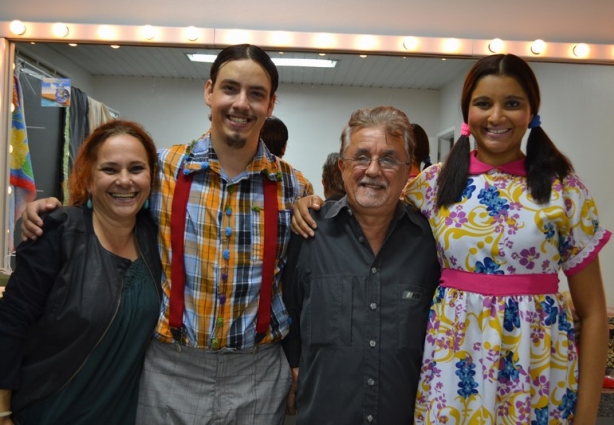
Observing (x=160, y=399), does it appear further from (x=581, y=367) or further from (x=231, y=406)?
(x=581, y=367)

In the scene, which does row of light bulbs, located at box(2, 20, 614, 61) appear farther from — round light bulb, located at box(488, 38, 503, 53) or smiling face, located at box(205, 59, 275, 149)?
smiling face, located at box(205, 59, 275, 149)

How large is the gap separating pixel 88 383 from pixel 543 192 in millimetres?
1249

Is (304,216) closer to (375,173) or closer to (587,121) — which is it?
(375,173)

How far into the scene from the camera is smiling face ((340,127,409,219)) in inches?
58.0

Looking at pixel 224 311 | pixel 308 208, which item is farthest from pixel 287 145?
pixel 224 311

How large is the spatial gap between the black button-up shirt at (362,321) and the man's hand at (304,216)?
0.03 metres

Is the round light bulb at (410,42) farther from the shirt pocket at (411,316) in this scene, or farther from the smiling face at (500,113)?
the shirt pocket at (411,316)

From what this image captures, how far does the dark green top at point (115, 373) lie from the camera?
1432 mm

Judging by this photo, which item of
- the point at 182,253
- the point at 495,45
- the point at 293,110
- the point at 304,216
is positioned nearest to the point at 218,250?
the point at 182,253

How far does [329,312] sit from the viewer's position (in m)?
1.46

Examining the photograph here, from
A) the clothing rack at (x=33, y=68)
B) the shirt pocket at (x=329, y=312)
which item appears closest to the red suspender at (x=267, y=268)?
the shirt pocket at (x=329, y=312)

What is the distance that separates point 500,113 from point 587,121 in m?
1.58

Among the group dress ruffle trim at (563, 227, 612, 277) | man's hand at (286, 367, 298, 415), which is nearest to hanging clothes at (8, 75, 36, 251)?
man's hand at (286, 367, 298, 415)

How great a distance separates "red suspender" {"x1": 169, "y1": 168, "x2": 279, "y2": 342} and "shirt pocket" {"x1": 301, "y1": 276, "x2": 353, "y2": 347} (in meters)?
0.12
